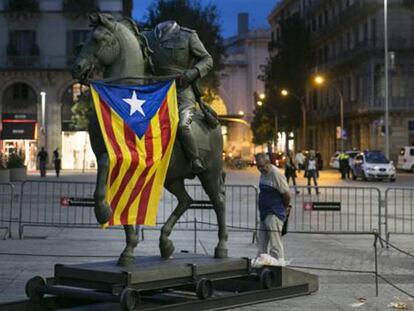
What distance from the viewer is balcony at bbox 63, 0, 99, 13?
60.2m

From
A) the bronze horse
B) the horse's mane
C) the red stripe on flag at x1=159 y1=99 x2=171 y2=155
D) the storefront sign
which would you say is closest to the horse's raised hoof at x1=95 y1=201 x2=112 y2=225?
the bronze horse

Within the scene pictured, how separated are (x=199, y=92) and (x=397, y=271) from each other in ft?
15.5

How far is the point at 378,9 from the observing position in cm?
6341

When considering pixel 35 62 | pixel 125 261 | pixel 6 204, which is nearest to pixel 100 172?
pixel 125 261

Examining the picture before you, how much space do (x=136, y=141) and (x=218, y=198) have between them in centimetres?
169

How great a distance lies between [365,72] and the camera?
65062mm

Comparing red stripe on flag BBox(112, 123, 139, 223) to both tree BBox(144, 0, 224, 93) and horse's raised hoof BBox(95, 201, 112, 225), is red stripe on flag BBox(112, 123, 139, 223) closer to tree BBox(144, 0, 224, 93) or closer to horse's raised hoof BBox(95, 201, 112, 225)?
horse's raised hoof BBox(95, 201, 112, 225)

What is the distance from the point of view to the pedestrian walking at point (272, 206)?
36.8ft

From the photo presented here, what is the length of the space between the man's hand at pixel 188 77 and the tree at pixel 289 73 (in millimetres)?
70776

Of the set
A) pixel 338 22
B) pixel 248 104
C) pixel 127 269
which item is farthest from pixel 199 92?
pixel 248 104

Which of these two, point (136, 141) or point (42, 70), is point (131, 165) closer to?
point (136, 141)

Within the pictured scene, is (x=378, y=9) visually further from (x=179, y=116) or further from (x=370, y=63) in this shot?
(x=179, y=116)

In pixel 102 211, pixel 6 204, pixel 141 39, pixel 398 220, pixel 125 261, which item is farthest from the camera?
pixel 6 204

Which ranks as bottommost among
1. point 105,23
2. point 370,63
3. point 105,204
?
point 105,204
